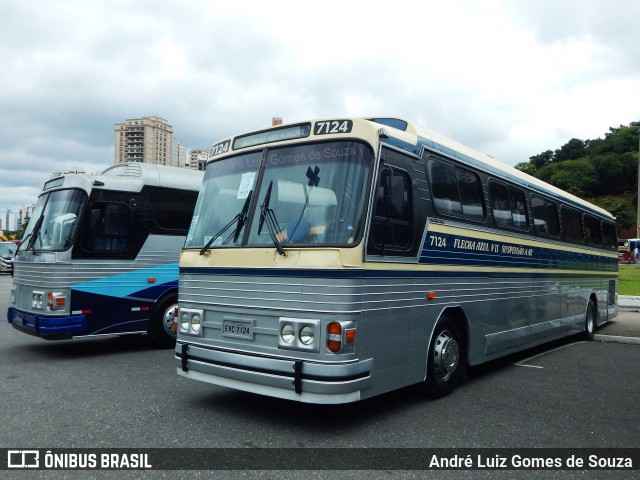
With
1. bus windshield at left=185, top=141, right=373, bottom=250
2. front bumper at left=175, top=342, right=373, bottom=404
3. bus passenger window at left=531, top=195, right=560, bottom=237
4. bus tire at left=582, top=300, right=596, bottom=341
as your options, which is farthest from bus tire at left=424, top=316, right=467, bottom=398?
bus tire at left=582, top=300, right=596, bottom=341

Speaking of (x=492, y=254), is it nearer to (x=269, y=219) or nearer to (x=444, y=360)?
Result: (x=444, y=360)

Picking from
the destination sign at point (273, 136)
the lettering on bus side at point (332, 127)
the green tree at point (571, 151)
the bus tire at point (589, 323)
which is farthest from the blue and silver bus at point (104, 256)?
the green tree at point (571, 151)

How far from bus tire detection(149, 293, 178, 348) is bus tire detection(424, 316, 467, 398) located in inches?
203

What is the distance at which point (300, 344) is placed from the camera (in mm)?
5133

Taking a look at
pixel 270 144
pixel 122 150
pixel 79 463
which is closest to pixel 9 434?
pixel 79 463

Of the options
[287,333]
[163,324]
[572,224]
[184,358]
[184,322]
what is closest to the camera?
[287,333]

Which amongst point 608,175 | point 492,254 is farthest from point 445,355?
point 608,175

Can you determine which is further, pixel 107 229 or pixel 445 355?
pixel 107 229

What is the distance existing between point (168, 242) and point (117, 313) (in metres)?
1.53

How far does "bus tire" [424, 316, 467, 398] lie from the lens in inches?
255

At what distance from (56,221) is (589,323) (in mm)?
10785

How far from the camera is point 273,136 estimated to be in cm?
607

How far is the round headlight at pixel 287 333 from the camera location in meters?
5.22

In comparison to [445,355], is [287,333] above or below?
above
